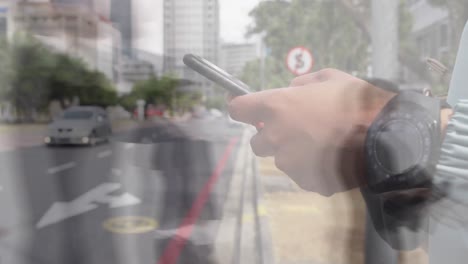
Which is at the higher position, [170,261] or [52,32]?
[52,32]

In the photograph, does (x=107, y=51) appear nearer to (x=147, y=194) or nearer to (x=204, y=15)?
(x=204, y=15)

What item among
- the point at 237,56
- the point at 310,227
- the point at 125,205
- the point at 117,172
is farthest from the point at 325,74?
the point at 117,172

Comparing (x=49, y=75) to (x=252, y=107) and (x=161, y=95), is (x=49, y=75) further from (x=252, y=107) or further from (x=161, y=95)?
(x=252, y=107)

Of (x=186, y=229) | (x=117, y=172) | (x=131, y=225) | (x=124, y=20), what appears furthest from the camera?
(x=117, y=172)

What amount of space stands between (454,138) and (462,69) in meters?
0.09

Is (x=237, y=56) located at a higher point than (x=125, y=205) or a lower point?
higher

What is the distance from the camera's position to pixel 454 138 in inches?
16.7

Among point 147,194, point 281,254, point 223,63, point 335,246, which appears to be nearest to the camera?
point 223,63

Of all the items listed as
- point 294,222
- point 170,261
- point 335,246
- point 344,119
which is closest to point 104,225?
point 170,261

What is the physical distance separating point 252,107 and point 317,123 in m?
0.06

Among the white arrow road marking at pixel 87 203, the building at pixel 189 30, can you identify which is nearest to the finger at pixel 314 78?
the building at pixel 189 30

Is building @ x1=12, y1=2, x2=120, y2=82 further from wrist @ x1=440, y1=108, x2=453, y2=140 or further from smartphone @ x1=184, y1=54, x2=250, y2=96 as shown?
wrist @ x1=440, y1=108, x2=453, y2=140

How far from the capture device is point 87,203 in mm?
3293

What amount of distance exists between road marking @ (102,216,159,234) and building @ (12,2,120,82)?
1862 millimetres
